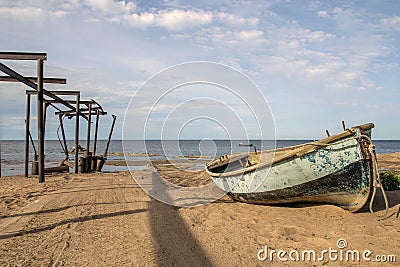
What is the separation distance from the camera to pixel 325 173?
6348 millimetres

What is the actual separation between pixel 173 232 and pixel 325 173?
307 centimetres

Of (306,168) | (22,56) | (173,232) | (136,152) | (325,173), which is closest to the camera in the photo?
(173,232)

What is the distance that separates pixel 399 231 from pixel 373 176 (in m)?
1.03

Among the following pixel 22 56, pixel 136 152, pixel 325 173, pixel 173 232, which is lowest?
pixel 136 152

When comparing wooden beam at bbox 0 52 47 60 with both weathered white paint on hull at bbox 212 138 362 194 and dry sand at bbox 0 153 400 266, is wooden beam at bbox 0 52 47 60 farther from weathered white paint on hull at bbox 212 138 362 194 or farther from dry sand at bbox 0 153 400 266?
weathered white paint on hull at bbox 212 138 362 194

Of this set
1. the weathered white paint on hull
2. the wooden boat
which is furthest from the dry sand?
the weathered white paint on hull

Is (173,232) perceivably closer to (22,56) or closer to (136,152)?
(22,56)

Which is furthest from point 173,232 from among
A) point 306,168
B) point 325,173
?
point 325,173

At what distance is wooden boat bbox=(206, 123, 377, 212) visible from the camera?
240 inches

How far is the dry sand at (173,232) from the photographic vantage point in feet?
15.0

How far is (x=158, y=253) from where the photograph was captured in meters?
4.70

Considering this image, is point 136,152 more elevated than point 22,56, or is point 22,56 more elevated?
point 22,56

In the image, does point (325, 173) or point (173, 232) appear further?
point (325, 173)

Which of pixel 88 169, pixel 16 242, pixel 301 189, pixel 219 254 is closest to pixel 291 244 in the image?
pixel 219 254
